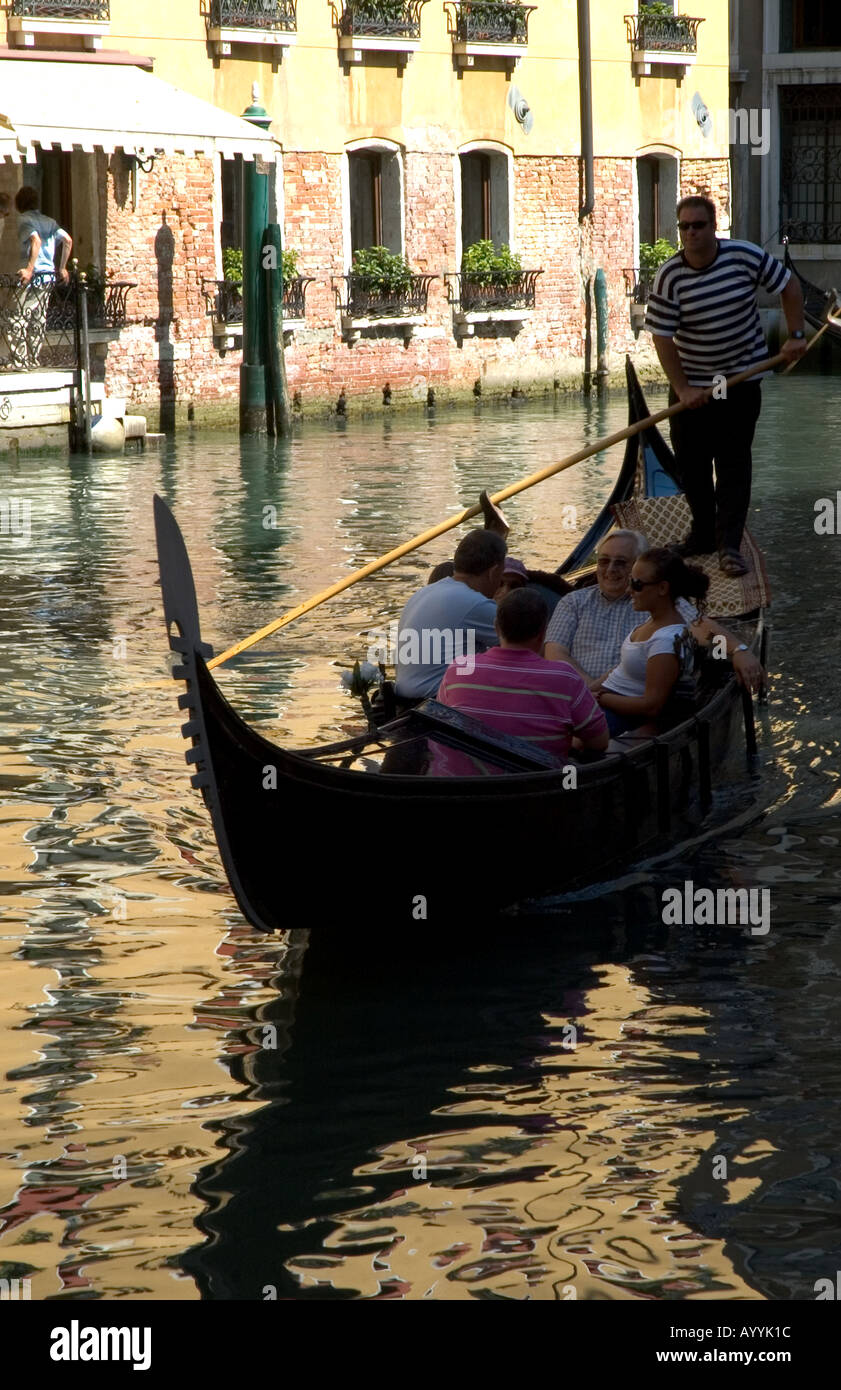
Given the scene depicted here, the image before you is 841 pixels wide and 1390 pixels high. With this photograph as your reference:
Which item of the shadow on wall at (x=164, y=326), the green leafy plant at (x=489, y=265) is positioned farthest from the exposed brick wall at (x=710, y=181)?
the shadow on wall at (x=164, y=326)

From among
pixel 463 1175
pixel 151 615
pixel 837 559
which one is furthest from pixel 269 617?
pixel 463 1175

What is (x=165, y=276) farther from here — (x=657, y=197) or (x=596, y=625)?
(x=596, y=625)

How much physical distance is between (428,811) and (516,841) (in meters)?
0.24

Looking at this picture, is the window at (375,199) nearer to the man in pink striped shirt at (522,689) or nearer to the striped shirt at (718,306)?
the striped shirt at (718,306)

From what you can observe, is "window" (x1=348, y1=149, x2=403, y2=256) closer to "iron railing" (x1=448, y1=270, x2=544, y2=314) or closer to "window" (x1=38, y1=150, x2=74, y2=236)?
"iron railing" (x1=448, y1=270, x2=544, y2=314)

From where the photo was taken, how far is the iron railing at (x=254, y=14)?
1166 cm

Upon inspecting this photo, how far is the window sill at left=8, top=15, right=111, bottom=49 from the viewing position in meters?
10.7

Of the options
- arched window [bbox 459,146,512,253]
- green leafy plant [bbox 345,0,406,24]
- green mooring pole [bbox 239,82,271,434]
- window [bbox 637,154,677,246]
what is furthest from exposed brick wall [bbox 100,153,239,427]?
window [bbox 637,154,677,246]

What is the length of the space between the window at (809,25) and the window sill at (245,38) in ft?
21.1

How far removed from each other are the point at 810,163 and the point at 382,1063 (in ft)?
51.0

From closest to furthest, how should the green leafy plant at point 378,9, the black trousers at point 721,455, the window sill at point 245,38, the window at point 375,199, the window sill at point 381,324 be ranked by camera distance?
the black trousers at point 721,455 → the window sill at point 245,38 → the green leafy plant at point 378,9 → the window sill at point 381,324 → the window at point 375,199

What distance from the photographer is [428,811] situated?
133 inches

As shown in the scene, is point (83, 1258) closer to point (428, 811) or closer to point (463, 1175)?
point (463, 1175)
